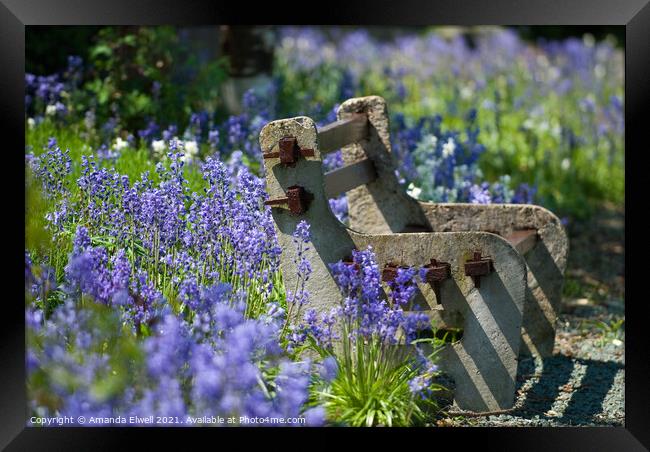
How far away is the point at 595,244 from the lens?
7.19 m

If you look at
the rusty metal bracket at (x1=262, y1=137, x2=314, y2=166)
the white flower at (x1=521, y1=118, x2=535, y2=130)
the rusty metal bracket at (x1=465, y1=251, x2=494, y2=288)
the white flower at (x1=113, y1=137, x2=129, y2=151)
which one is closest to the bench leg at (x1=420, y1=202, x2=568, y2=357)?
the rusty metal bracket at (x1=465, y1=251, x2=494, y2=288)

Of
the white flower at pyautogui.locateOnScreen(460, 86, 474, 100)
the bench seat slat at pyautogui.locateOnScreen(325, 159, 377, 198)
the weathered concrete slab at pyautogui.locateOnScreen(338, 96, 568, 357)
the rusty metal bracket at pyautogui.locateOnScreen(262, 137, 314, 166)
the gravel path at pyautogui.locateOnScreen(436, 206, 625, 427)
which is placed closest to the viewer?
the rusty metal bracket at pyautogui.locateOnScreen(262, 137, 314, 166)

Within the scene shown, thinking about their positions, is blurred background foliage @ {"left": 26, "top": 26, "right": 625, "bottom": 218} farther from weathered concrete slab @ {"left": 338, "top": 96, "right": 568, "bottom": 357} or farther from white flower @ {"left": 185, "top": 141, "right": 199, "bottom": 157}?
weathered concrete slab @ {"left": 338, "top": 96, "right": 568, "bottom": 357}

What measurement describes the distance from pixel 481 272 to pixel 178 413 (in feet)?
4.56

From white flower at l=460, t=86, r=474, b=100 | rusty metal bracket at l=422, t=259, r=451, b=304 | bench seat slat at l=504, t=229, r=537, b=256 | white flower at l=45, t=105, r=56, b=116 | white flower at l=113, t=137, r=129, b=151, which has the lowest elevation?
rusty metal bracket at l=422, t=259, r=451, b=304

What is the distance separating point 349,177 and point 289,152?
77cm

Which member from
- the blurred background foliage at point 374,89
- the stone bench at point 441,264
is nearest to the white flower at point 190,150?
the blurred background foliage at point 374,89

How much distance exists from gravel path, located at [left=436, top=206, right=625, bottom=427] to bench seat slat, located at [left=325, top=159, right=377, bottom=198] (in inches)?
45.9

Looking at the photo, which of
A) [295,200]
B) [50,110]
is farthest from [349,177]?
[50,110]

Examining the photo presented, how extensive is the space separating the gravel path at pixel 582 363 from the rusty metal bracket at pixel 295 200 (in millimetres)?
1063

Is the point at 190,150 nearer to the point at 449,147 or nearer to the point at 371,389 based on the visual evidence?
the point at 449,147

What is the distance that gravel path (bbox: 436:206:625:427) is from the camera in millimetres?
4012
